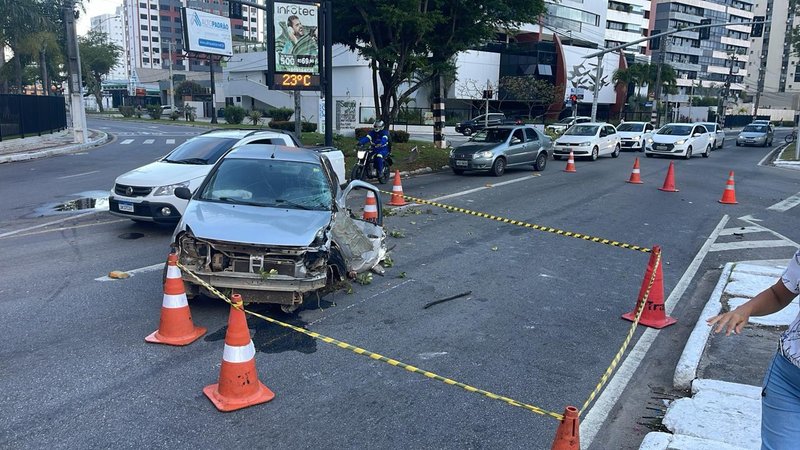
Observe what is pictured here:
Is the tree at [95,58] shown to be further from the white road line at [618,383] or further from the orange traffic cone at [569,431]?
the orange traffic cone at [569,431]

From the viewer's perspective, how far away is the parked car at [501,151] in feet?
62.1

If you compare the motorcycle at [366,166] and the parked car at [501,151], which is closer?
the motorcycle at [366,166]

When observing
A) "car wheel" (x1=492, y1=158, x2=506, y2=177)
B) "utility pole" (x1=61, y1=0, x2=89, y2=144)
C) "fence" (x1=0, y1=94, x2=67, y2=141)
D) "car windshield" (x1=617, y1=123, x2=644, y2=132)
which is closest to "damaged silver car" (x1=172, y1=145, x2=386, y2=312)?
"car wheel" (x1=492, y1=158, x2=506, y2=177)

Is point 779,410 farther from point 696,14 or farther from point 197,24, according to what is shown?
point 696,14

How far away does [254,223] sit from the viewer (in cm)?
630

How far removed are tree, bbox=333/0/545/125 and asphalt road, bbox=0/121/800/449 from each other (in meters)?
9.80

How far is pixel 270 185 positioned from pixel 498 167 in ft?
42.2

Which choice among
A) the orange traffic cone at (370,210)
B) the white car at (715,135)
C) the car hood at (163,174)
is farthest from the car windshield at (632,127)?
the car hood at (163,174)

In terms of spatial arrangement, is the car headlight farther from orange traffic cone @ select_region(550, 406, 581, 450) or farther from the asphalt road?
orange traffic cone @ select_region(550, 406, 581, 450)

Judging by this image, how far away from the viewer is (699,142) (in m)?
28.1

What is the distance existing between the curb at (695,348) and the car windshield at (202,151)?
8.26 metres

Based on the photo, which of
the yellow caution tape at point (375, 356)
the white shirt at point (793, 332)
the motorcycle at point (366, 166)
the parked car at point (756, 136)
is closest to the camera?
the white shirt at point (793, 332)

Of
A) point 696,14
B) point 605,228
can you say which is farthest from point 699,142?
point 696,14

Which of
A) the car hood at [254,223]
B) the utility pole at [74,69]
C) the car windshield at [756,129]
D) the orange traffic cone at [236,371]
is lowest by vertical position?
the orange traffic cone at [236,371]
